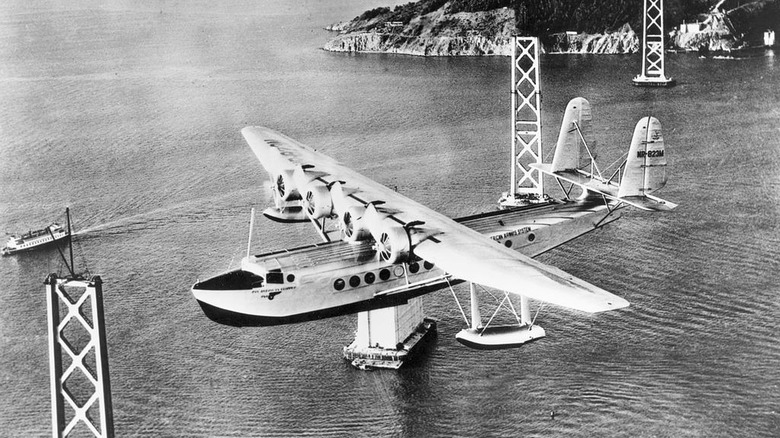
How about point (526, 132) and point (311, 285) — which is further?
point (526, 132)

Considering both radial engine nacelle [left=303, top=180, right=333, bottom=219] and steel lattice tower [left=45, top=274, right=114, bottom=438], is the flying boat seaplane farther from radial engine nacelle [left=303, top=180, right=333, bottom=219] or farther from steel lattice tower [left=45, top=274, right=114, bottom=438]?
steel lattice tower [left=45, top=274, right=114, bottom=438]

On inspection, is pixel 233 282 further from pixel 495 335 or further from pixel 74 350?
pixel 495 335

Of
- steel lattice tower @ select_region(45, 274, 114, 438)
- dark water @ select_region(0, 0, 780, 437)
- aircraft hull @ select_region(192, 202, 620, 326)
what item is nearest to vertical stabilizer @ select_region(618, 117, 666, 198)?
dark water @ select_region(0, 0, 780, 437)

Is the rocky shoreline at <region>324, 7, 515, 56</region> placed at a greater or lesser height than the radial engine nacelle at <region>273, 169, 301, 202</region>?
greater

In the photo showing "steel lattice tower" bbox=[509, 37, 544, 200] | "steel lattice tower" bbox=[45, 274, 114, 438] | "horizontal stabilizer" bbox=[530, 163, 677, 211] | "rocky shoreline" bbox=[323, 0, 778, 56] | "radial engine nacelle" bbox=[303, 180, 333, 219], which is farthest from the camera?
"rocky shoreline" bbox=[323, 0, 778, 56]

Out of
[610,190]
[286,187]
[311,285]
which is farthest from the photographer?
[610,190]

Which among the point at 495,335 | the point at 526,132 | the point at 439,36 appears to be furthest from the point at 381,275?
the point at 439,36

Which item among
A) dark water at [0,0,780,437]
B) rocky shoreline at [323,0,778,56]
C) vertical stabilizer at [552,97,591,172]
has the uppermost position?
rocky shoreline at [323,0,778,56]
